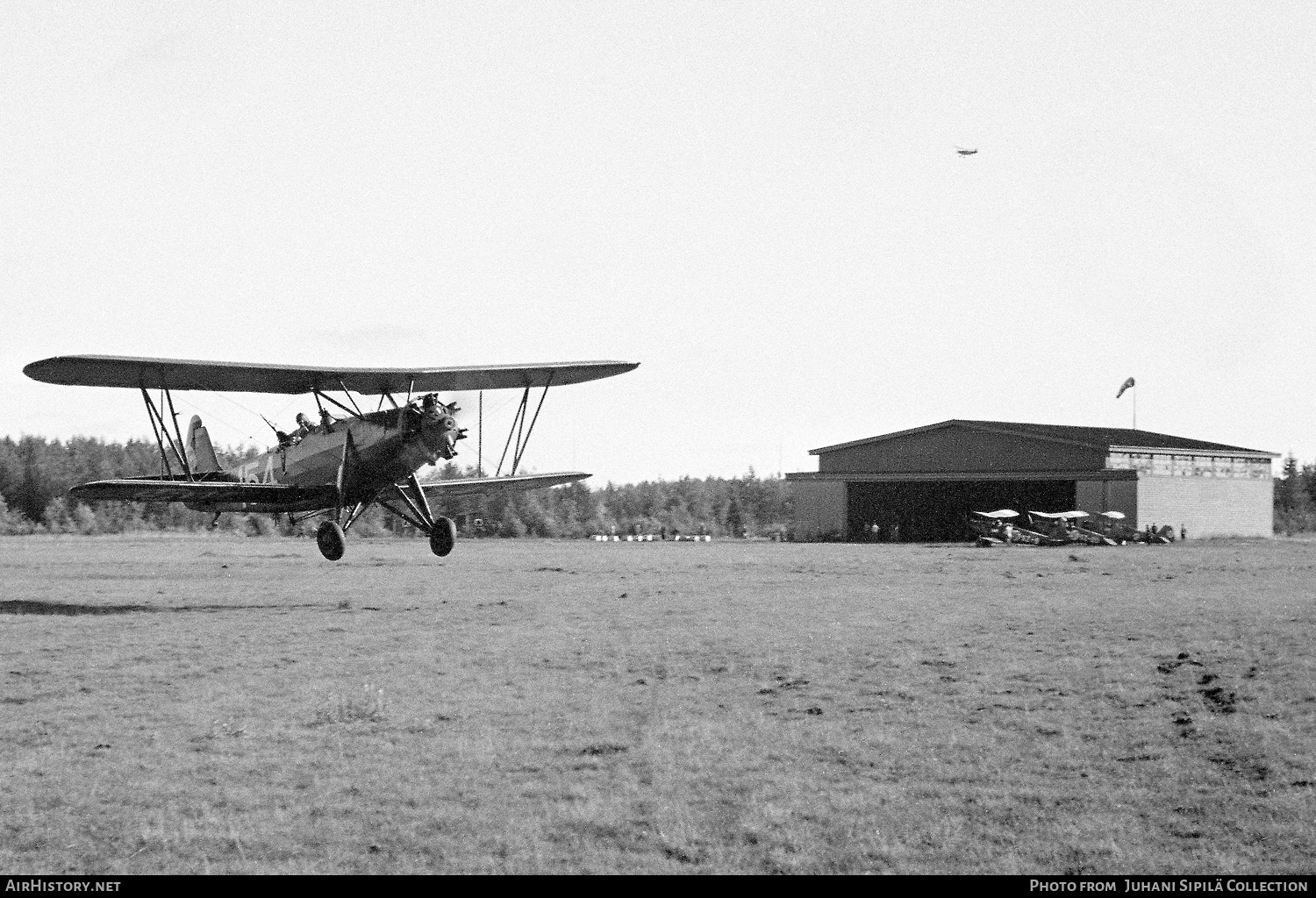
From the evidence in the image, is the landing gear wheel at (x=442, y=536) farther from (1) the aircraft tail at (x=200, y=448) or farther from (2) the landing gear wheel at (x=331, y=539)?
(1) the aircraft tail at (x=200, y=448)

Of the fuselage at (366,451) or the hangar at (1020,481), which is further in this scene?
the hangar at (1020,481)

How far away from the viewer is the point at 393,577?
132 feet

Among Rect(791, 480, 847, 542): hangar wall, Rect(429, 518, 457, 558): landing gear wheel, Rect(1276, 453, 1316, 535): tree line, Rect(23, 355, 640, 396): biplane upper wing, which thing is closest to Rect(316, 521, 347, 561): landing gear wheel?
Rect(429, 518, 457, 558): landing gear wheel

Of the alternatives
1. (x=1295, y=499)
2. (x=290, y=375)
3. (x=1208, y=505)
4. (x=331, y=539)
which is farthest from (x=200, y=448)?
(x=1295, y=499)

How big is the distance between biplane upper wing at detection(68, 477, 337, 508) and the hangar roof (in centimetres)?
5363

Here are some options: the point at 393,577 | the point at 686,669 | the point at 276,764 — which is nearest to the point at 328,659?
the point at 686,669

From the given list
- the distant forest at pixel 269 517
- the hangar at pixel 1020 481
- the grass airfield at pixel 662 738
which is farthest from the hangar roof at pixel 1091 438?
the grass airfield at pixel 662 738

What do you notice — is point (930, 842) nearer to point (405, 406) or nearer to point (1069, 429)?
point (405, 406)

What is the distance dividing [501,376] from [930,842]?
72.1 feet

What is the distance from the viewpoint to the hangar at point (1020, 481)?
71.5m

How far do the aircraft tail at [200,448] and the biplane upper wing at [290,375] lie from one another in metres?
6.89

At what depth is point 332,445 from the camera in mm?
28875

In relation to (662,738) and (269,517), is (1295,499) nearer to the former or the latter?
(269,517)

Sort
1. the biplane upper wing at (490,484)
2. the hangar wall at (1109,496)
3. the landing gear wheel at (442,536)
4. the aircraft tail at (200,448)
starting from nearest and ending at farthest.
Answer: the landing gear wheel at (442,536) < the biplane upper wing at (490,484) < the aircraft tail at (200,448) < the hangar wall at (1109,496)
